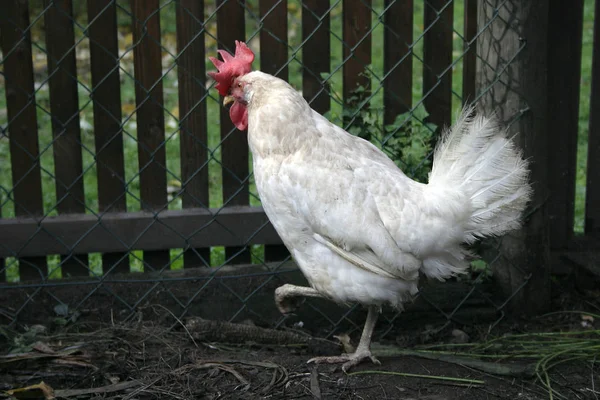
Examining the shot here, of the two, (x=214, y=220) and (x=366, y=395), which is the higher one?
(x=214, y=220)

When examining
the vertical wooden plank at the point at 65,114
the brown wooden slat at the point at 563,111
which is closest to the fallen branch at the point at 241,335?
the vertical wooden plank at the point at 65,114

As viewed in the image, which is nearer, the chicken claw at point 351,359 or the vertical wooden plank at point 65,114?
the chicken claw at point 351,359

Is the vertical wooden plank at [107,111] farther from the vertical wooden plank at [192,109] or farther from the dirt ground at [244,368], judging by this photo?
the dirt ground at [244,368]

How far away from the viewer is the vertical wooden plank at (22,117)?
3.70 m

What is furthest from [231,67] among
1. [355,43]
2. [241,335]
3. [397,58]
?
[241,335]

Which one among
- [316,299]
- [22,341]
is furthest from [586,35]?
[22,341]

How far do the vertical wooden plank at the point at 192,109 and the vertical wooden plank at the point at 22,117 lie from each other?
0.77m

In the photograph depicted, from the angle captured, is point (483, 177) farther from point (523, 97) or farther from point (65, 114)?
point (65, 114)

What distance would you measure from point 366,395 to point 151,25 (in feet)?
7.12

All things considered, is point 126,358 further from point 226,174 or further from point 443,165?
point 443,165

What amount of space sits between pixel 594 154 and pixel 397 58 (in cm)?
132

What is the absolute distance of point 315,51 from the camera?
3.99 metres

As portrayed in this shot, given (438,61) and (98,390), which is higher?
(438,61)

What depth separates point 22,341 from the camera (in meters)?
3.57
